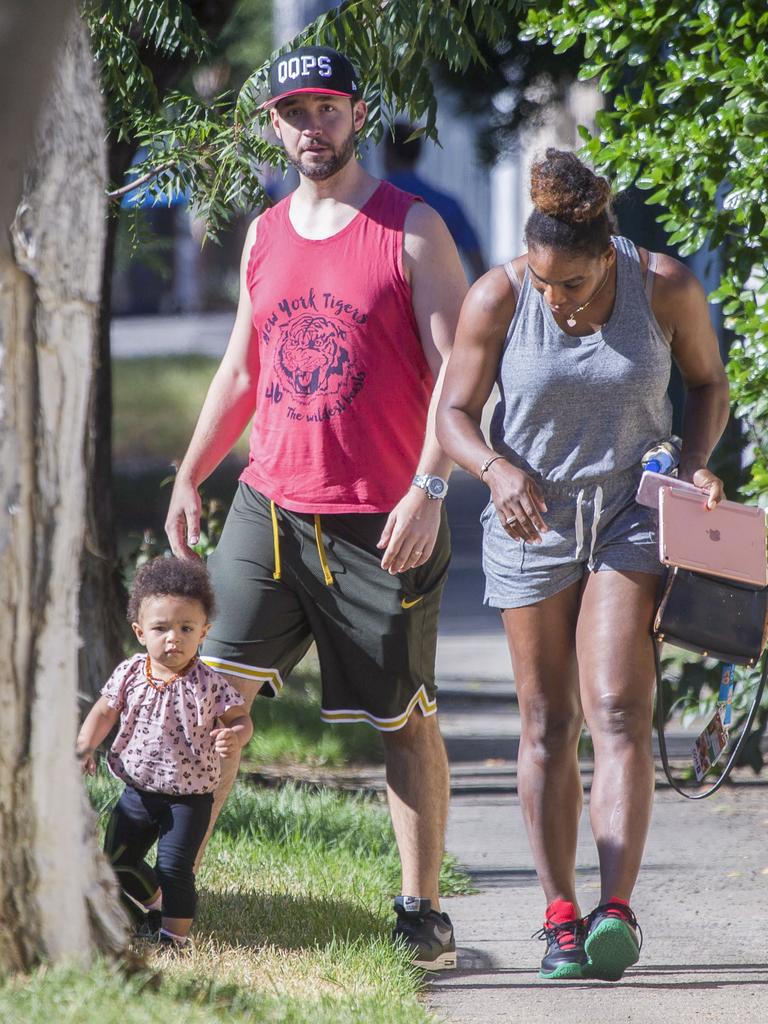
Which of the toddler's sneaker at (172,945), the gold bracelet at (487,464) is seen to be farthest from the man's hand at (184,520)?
the toddler's sneaker at (172,945)

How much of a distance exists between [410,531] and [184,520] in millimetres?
653

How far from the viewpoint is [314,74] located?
3.97 meters

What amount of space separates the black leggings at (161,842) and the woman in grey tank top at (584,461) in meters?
0.84

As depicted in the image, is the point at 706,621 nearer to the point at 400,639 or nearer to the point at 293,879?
the point at 400,639

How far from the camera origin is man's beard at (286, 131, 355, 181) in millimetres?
4031

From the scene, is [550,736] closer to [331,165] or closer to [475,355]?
[475,355]

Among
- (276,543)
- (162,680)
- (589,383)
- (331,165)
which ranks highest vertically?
(331,165)

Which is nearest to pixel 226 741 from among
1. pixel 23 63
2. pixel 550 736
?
pixel 550 736

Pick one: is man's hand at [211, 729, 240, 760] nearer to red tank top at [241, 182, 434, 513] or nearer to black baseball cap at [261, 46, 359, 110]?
red tank top at [241, 182, 434, 513]

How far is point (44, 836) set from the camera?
3.07 metres

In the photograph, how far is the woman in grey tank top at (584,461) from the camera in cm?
373

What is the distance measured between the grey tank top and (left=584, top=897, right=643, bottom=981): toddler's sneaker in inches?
38.4

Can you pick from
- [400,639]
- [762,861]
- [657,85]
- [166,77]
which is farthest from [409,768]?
[166,77]

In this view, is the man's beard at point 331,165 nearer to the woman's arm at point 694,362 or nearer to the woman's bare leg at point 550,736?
the woman's arm at point 694,362
